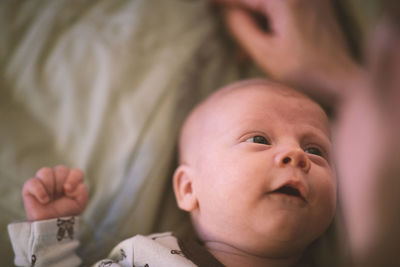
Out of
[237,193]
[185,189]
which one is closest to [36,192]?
[185,189]

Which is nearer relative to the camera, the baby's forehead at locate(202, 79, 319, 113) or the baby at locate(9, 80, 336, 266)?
the baby at locate(9, 80, 336, 266)

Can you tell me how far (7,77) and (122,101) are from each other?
0.39m

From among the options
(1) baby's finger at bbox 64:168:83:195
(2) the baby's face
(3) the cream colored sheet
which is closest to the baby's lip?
(2) the baby's face

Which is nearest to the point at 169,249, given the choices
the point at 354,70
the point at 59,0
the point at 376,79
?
the point at 376,79

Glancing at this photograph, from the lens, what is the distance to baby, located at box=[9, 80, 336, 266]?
28.8 inches

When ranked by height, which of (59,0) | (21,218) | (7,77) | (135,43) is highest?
(59,0)

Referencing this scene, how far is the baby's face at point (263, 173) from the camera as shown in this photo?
2.38 ft

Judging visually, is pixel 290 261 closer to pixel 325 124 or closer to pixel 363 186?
pixel 325 124

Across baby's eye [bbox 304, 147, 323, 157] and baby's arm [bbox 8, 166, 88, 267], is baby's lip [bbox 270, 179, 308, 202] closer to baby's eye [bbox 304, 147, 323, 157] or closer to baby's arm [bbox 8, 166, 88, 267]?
baby's eye [bbox 304, 147, 323, 157]

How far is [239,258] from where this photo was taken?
84 centimetres

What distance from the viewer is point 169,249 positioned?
84 centimetres

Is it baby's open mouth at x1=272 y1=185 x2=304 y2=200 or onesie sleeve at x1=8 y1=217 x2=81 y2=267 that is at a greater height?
baby's open mouth at x1=272 y1=185 x2=304 y2=200

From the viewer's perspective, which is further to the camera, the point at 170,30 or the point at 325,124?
the point at 170,30

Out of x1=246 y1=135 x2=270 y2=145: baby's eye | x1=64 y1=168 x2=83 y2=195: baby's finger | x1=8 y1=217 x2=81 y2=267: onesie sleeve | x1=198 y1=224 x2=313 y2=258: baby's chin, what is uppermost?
x1=246 y1=135 x2=270 y2=145: baby's eye
